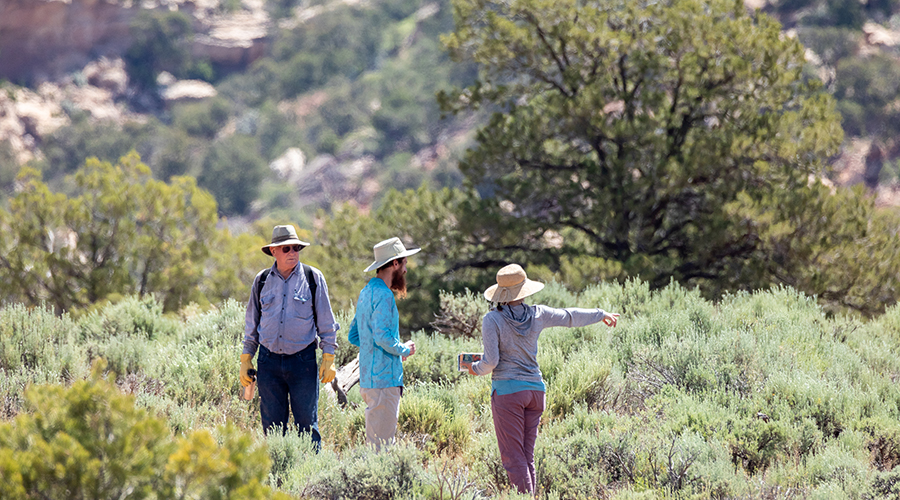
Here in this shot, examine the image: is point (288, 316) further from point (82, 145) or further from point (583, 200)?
point (82, 145)

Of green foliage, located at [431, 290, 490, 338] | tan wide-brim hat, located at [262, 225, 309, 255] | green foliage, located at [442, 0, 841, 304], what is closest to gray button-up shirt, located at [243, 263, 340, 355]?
tan wide-brim hat, located at [262, 225, 309, 255]

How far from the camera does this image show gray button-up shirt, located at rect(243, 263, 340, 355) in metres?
4.78

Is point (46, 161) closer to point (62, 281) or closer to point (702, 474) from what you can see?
point (62, 281)

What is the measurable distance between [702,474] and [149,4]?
102 m

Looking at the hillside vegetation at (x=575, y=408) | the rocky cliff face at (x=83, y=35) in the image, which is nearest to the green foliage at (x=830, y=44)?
the hillside vegetation at (x=575, y=408)

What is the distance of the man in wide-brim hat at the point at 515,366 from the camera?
424 cm

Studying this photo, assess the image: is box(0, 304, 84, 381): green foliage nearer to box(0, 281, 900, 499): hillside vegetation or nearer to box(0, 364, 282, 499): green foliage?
box(0, 281, 900, 499): hillside vegetation

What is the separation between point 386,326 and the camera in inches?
173

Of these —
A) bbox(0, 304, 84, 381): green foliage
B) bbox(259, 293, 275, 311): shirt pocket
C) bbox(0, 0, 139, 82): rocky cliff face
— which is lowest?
bbox(0, 0, 139, 82): rocky cliff face

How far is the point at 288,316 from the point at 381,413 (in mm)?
912

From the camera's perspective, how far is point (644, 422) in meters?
5.37

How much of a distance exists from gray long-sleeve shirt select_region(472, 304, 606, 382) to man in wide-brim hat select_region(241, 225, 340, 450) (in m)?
1.17

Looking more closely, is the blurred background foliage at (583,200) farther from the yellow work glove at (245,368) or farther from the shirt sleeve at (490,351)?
the shirt sleeve at (490,351)

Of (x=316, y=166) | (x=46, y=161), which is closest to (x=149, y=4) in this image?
(x=46, y=161)
